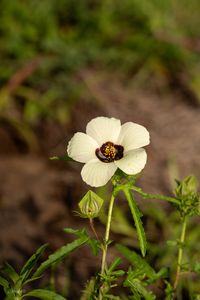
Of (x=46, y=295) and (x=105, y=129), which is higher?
(x=105, y=129)

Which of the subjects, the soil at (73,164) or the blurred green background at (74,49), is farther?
the blurred green background at (74,49)

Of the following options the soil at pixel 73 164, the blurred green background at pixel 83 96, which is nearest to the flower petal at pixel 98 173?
the soil at pixel 73 164

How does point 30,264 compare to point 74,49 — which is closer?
point 30,264

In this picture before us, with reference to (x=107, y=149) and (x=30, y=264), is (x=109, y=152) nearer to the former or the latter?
(x=107, y=149)

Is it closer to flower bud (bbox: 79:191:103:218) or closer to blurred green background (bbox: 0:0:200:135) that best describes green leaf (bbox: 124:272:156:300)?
flower bud (bbox: 79:191:103:218)

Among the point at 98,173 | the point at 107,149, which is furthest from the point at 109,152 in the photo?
the point at 98,173

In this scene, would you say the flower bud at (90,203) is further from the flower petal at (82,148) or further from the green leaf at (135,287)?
the green leaf at (135,287)

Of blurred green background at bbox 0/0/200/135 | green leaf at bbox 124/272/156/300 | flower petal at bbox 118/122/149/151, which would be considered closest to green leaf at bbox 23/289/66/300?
green leaf at bbox 124/272/156/300
